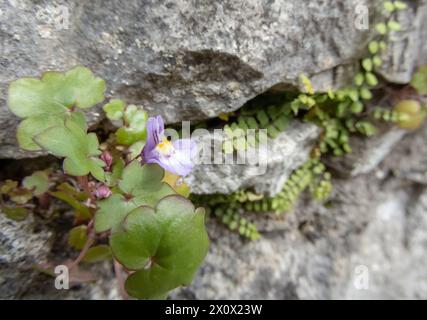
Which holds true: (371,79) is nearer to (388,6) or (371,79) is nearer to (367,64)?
(367,64)

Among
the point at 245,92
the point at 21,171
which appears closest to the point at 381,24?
the point at 245,92

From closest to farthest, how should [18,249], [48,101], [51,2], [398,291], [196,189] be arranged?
1. [48,101]
2. [51,2]
3. [18,249]
4. [196,189]
5. [398,291]

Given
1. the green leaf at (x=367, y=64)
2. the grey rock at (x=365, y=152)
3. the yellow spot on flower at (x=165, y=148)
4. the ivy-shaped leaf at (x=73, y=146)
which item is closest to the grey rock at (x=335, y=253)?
the grey rock at (x=365, y=152)

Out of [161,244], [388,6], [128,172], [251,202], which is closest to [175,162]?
[128,172]

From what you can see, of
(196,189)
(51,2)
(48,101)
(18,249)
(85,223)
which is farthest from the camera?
(196,189)

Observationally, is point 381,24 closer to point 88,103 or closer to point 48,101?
point 88,103

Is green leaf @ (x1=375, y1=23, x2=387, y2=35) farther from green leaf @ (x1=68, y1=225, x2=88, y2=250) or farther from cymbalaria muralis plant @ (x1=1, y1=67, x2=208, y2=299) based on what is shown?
green leaf @ (x1=68, y1=225, x2=88, y2=250)
